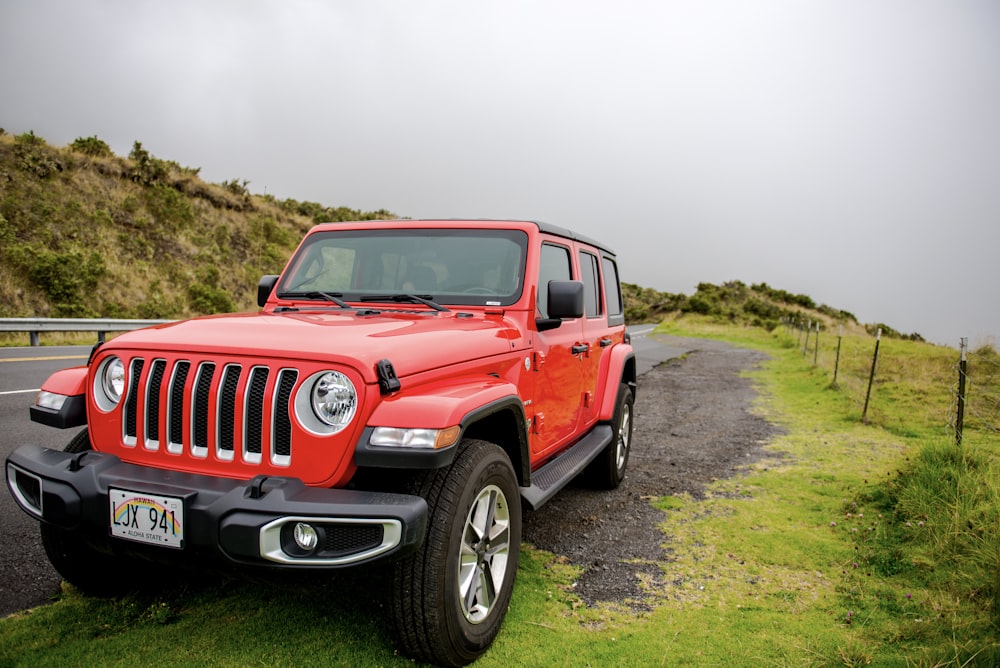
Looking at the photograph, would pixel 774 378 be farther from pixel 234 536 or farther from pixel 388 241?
pixel 234 536

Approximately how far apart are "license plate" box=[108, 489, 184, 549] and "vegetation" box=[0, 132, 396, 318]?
18.3m

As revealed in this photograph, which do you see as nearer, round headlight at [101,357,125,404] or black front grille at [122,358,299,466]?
black front grille at [122,358,299,466]

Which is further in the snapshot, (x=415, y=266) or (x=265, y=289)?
(x=265, y=289)

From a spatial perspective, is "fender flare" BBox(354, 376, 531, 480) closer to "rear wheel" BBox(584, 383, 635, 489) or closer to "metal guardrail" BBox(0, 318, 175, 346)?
"rear wheel" BBox(584, 383, 635, 489)

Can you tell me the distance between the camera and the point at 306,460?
2.47m

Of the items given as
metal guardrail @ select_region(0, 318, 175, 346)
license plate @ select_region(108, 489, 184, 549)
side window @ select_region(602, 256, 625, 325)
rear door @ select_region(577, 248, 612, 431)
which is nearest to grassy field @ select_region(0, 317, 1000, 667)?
license plate @ select_region(108, 489, 184, 549)

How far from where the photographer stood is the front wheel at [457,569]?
8.32 ft

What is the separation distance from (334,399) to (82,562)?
166cm

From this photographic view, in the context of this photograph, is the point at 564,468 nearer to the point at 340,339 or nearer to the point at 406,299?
the point at 406,299

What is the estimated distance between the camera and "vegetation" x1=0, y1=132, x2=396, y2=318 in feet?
60.8

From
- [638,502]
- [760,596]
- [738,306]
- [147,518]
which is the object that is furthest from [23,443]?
[738,306]

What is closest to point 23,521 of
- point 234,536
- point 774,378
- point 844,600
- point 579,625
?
point 234,536

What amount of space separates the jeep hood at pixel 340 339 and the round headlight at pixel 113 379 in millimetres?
73

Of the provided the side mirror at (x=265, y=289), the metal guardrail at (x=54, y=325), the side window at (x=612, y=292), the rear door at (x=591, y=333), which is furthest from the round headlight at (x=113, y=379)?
the metal guardrail at (x=54, y=325)
